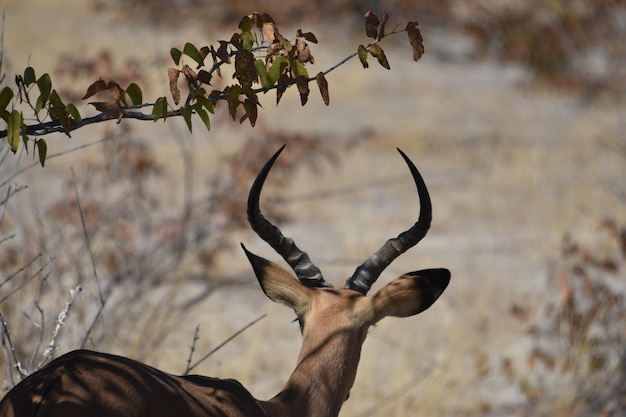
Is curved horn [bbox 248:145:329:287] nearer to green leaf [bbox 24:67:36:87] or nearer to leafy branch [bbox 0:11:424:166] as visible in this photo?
leafy branch [bbox 0:11:424:166]

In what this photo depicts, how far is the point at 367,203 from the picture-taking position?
14.7 m

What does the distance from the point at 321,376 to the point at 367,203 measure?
1019cm

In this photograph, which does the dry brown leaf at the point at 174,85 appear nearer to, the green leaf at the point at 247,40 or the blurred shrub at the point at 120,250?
the green leaf at the point at 247,40

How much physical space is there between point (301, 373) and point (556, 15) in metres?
19.4

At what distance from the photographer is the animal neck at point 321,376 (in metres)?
4.50

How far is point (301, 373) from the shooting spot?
4.57 m

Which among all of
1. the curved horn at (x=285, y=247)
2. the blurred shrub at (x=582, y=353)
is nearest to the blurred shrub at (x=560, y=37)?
the blurred shrub at (x=582, y=353)

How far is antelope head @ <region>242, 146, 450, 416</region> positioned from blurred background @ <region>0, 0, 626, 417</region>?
847mm

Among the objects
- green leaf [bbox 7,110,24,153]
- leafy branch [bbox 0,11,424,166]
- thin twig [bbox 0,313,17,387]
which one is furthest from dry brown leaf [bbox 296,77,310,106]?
thin twig [bbox 0,313,17,387]

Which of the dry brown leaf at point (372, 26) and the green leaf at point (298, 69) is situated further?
the dry brown leaf at point (372, 26)

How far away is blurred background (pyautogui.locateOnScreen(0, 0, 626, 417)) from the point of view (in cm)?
801

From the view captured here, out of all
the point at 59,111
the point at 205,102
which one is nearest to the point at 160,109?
the point at 205,102

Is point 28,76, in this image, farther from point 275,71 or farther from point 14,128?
point 275,71

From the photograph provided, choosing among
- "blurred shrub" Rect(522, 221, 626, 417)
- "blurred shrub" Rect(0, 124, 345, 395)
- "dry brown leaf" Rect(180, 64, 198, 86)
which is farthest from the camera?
"blurred shrub" Rect(522, 221, 626, 417)
